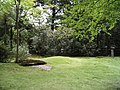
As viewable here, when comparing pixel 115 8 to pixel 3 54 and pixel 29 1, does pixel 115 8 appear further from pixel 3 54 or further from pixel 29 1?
pixel 3 54

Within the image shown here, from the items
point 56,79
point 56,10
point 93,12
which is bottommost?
point 56,79

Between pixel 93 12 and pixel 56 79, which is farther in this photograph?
Result: pixel 56 79

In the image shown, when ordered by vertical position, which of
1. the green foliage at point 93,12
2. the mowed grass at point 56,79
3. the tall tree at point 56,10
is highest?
the tall tree at point 56,10

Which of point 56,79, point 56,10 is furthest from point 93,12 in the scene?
point 56,10

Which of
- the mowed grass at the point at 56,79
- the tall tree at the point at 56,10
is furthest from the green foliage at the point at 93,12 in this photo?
the tall tree at the point at 56,10

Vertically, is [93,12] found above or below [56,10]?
below

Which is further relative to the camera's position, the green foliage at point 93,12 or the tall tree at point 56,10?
the tall tree at point 56,10

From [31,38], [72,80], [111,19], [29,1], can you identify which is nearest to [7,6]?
[29,1]

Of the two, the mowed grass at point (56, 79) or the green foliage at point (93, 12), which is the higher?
the green foliage at point (93, 12)

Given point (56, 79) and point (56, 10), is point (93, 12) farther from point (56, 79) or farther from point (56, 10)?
point (56, 10)

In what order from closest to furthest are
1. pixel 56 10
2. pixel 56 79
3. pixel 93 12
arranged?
pixel 93 12
pixel 56 79
pixel 56 10

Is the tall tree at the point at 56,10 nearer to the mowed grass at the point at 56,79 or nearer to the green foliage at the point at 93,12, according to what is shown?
the mowed grass at the point at 56,79

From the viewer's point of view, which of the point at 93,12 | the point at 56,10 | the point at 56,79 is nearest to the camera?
the point at 93,12

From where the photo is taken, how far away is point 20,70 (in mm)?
9906
